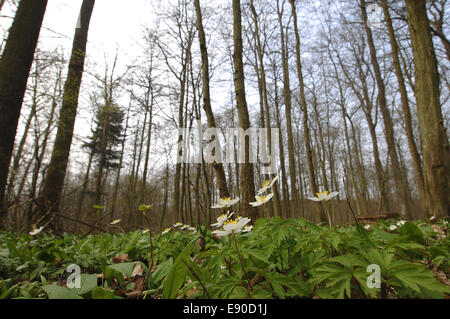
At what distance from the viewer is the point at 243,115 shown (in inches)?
154

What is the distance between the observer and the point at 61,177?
485cm

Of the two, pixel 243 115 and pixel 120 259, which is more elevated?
pixel 243 115

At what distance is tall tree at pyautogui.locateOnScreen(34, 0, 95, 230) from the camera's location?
15.6 ft

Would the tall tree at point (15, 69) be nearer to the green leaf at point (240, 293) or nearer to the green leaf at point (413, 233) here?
the green leaf at point (240, 293)

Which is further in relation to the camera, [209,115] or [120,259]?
[209,115]

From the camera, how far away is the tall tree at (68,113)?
4.76m

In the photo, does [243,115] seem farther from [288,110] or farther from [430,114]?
[288,110]

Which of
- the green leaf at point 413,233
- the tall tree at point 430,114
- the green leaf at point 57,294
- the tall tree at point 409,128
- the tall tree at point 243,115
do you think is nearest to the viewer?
the green leaf at point 57,294

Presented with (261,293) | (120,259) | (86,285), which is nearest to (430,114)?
(261,293)

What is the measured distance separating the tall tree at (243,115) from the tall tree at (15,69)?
283 cm

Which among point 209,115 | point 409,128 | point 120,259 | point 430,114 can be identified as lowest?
point 120,259

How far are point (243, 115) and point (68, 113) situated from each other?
4.83 m

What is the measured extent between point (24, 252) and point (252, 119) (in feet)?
56.1

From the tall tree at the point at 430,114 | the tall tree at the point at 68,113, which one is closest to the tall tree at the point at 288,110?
the tall tree at the point at 430,114
